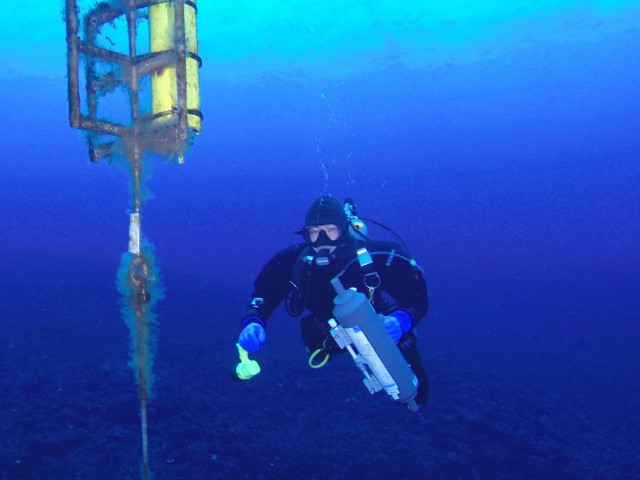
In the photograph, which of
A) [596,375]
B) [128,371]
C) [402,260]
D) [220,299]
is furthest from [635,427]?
[220,299]

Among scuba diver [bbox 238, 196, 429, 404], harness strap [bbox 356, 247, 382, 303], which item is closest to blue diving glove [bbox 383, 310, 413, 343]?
scuba diver [bbox 238, 196, 429, 404]

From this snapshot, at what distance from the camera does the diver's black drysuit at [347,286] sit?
486 cm

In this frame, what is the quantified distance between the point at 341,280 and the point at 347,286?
9 cm

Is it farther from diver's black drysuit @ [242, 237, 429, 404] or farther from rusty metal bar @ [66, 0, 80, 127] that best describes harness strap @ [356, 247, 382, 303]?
rusty metal bar @ [66, 0, 80, 127]

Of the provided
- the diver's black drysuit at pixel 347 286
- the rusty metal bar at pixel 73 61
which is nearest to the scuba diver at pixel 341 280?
the diver's black drysuit at pixel 347 286

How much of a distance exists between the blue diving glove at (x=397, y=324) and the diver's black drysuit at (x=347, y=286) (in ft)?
0.43

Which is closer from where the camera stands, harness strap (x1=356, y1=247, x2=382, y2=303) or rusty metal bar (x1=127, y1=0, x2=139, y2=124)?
rusty metal bar (x1=127, y1=0, x2=139, y2=124)

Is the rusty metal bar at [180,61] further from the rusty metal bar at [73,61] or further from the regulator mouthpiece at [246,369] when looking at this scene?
the regulator mouthpiece at [246,369]

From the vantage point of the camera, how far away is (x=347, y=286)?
194 inches

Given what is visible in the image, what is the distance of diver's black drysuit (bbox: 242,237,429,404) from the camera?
4.86m

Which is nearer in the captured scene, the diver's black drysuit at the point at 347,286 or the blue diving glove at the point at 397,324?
the blue diving glove at the point at 397,324

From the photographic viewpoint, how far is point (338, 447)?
300 inches

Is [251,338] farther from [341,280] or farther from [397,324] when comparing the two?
[397,324]

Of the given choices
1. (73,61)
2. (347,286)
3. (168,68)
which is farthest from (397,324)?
(73,61)
